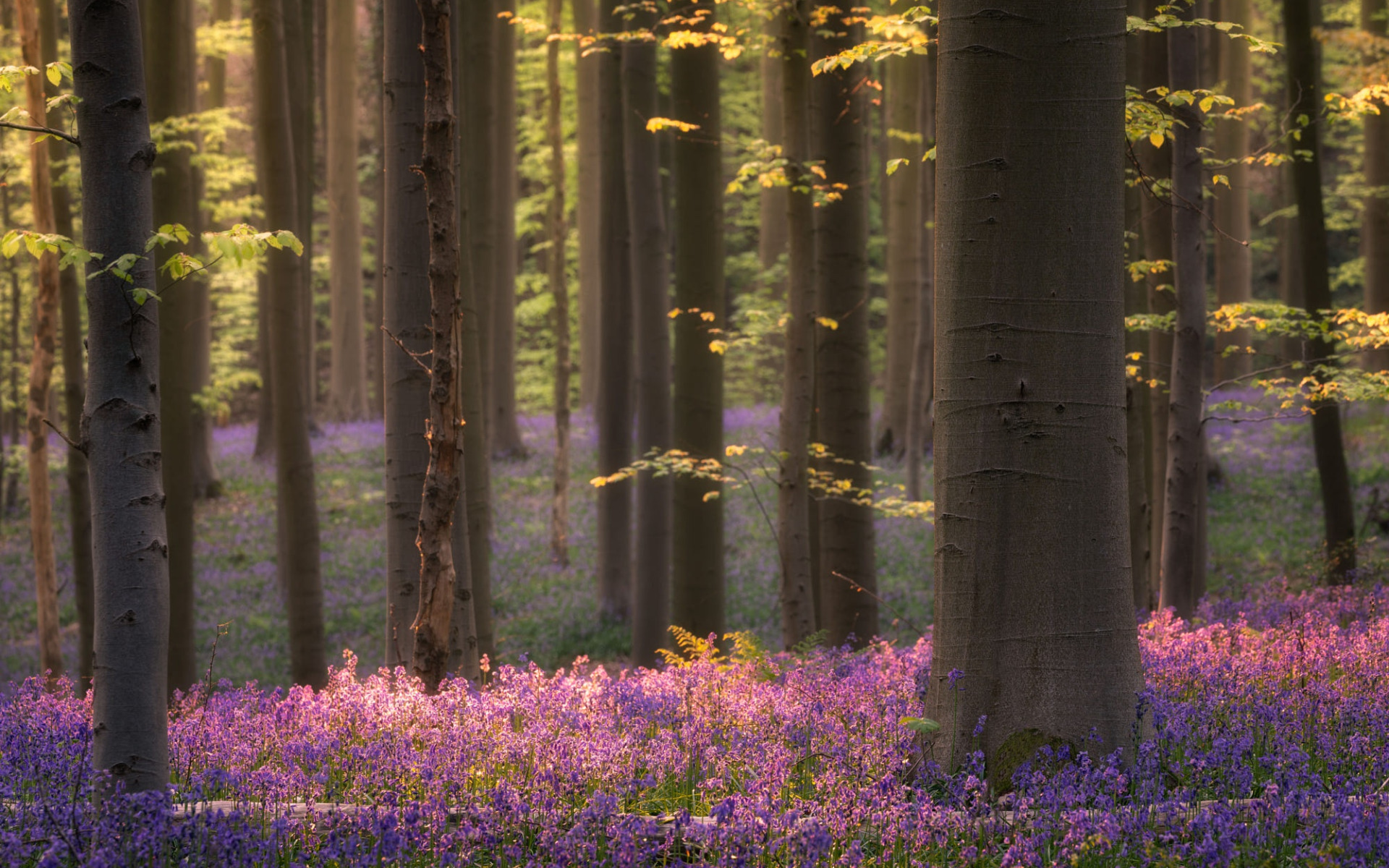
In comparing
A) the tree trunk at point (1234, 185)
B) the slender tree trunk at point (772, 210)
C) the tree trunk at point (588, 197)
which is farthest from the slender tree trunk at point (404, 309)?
the tree trunk at point (1234, 185)

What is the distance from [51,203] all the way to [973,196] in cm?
1052

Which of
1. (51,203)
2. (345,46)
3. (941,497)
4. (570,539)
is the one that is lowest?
(570,539)

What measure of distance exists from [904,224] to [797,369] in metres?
11.7

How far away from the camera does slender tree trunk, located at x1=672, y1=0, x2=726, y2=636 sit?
34.9 ft

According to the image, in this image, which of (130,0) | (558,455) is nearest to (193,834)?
(130,0)

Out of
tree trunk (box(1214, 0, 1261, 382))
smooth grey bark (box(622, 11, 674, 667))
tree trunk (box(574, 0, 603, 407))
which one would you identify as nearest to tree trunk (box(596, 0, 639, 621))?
smooth grey bark (box(622, 11, 674, 667))

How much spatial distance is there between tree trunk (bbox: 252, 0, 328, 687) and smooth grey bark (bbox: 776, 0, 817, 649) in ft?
16.5

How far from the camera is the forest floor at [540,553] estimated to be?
14.3 meters

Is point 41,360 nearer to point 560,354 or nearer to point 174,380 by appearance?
point 174,380

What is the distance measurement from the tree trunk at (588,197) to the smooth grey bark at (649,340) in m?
8.36

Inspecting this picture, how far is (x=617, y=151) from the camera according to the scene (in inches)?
539

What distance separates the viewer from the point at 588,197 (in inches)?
958

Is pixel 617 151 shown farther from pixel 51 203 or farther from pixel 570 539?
pixel 570 539

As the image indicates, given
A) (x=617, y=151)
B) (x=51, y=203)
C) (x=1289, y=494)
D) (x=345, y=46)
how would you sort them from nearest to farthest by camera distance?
(x=51, y=203) → (x=617, y=151) → (x=1289, y=494) → (x=345, y=46)
